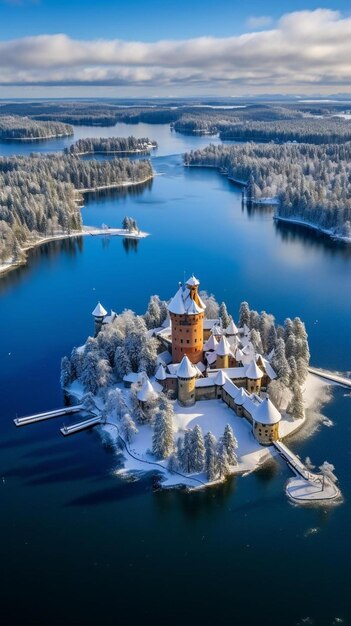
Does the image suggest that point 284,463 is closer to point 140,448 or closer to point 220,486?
point 220,486

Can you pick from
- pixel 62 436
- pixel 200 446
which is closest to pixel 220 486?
pixel 200 446

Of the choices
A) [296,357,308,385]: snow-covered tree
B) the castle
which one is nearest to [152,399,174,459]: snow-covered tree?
the castle

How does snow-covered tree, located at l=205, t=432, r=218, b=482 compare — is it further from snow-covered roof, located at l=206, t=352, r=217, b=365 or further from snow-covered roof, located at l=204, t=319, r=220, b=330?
snow-covered roof, located at l=204, t=319, r=220, b=330

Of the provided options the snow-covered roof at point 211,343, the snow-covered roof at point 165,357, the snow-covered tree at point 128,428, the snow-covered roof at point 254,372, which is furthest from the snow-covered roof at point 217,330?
the snow-covered tree at point 128,428

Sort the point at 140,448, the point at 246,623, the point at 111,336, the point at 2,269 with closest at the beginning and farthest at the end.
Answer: the point at 246,623, the point at 140,448, the point at 111,336, the point at 2,269

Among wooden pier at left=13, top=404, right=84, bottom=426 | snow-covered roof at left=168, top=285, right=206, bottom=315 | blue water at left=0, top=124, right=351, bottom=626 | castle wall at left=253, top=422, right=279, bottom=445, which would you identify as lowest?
blue water at left=0, top=124, right=351, bottom=626

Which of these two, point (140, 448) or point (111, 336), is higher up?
point (111, 336)
